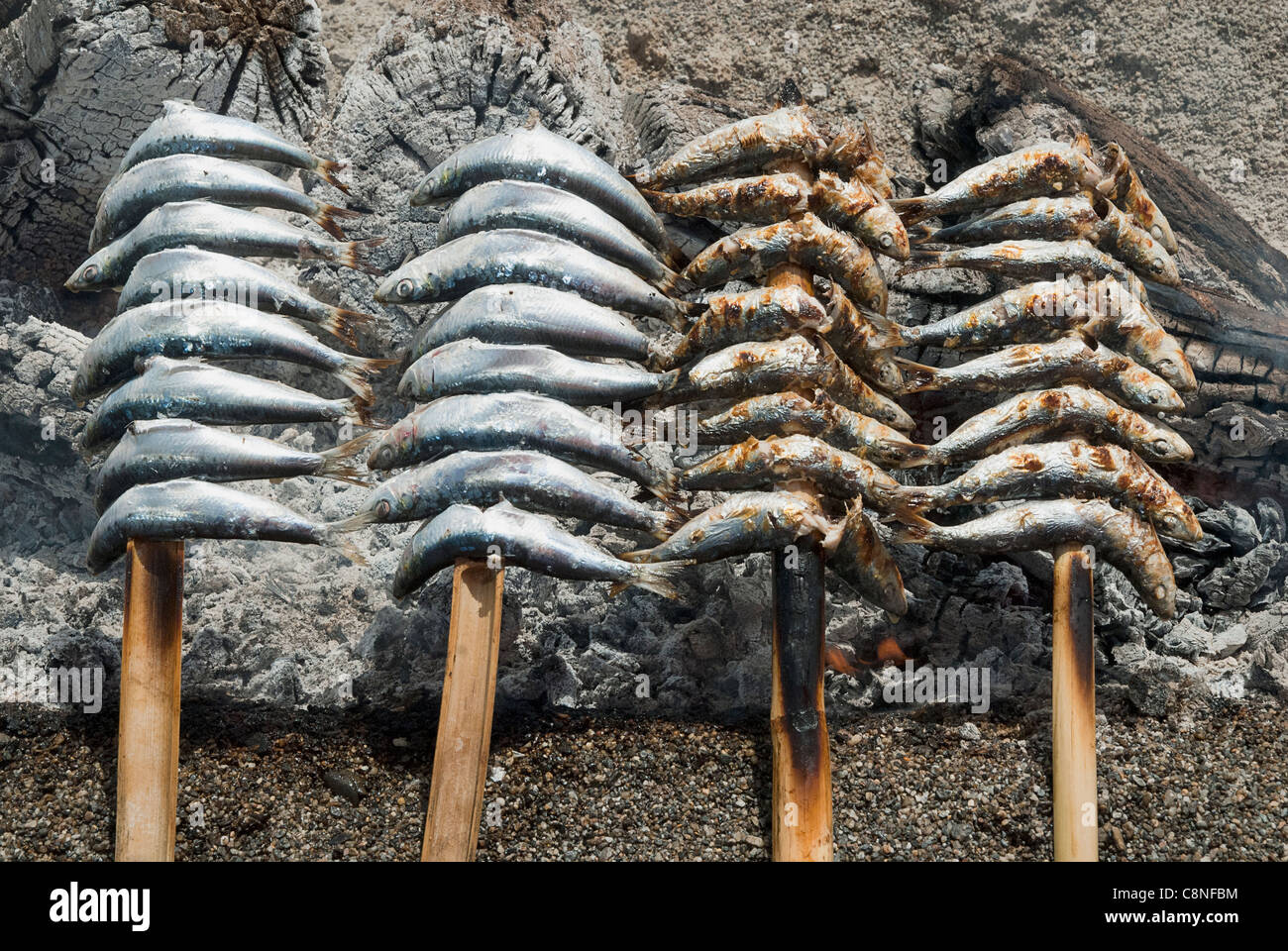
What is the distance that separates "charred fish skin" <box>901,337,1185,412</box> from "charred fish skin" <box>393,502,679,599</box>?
836 mm

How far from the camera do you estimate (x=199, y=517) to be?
7.52 feet

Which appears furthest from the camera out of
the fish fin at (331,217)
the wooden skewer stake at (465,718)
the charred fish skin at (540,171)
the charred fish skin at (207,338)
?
the fish fin at (331,217)

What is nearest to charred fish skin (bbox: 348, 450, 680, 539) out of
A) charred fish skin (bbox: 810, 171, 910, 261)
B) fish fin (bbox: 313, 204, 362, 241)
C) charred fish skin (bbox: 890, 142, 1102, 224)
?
fish fin (bbox: 313, 204, 362, 241)

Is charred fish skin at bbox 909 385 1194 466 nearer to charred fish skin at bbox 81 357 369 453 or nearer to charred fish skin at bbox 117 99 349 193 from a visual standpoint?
charred fish skin at bbox 81 357 369 453

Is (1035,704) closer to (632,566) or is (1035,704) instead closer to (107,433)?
(632,566)

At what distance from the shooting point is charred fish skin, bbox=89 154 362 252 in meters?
2.51

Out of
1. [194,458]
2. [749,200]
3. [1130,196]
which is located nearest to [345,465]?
[194,458]

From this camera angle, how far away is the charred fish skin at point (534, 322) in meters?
2.38

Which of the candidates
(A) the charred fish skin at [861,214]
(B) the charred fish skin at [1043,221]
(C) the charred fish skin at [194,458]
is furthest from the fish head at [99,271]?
(B) the charred fish skin at [1043,221]

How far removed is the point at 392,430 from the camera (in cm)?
238

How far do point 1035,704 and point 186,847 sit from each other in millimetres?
1910

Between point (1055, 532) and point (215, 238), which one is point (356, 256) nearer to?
point (215, 238)

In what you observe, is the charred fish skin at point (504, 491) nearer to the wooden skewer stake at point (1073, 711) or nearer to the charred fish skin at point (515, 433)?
the charred fish skin at point (515, 433)

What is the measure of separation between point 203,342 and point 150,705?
789 millimetres
